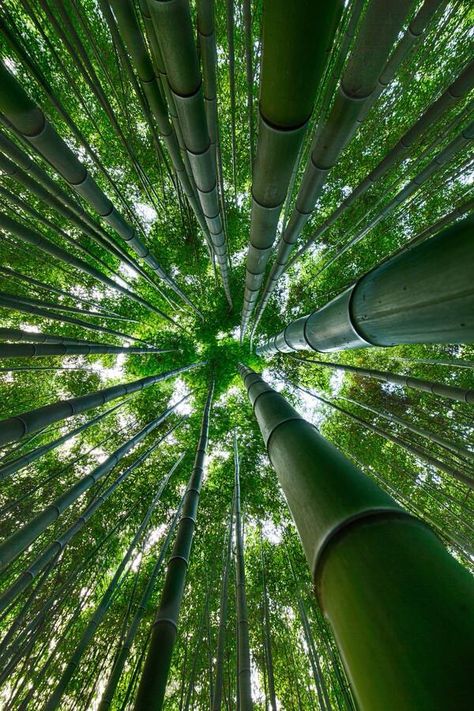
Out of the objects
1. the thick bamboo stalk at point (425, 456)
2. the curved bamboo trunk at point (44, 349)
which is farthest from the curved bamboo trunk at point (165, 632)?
Result: the thick bamboo stalk at point (425, 456)

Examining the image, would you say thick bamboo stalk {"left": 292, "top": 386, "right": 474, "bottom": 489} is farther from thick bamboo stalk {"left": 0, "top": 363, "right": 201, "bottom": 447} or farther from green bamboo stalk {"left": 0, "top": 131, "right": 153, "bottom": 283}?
green bamboo stalk {"left": 0, "top": 131, "right": 153, "bottom": 283}

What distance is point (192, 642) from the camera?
3.18 meters

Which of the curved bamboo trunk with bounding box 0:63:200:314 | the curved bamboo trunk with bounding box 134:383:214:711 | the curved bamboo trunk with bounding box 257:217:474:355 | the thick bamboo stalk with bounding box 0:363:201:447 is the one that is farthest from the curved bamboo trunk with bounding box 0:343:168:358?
the curved bamboo trunk with bounding box 257:217:474:355

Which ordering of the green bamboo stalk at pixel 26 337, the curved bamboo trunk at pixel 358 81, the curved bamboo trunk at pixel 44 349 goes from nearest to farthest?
the curved bamboo trunk at pixel 358 81 < the curved bamboo trunk at pixel 44 349 < the green bamboo stalk at pixel 26 337

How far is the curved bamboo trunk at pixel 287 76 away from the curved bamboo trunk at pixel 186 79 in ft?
1.57

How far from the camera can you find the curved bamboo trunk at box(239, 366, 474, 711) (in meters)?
0.41

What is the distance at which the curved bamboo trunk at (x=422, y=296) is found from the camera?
668mm

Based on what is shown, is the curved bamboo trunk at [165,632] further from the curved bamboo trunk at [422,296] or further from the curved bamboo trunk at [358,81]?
the curved bamboo trunk at [358,81]

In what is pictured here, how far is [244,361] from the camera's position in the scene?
7285 mm

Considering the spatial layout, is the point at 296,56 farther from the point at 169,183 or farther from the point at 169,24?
the point at 169,183

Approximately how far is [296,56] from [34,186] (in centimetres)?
222

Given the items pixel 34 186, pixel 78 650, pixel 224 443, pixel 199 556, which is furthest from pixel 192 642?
pixel 34 186

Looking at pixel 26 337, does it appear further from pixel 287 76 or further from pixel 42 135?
pixel 287 76

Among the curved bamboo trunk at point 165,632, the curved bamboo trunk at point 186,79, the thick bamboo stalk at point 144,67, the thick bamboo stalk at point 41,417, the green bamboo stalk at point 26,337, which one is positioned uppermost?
the thick bamboo stalk at point 144,67
